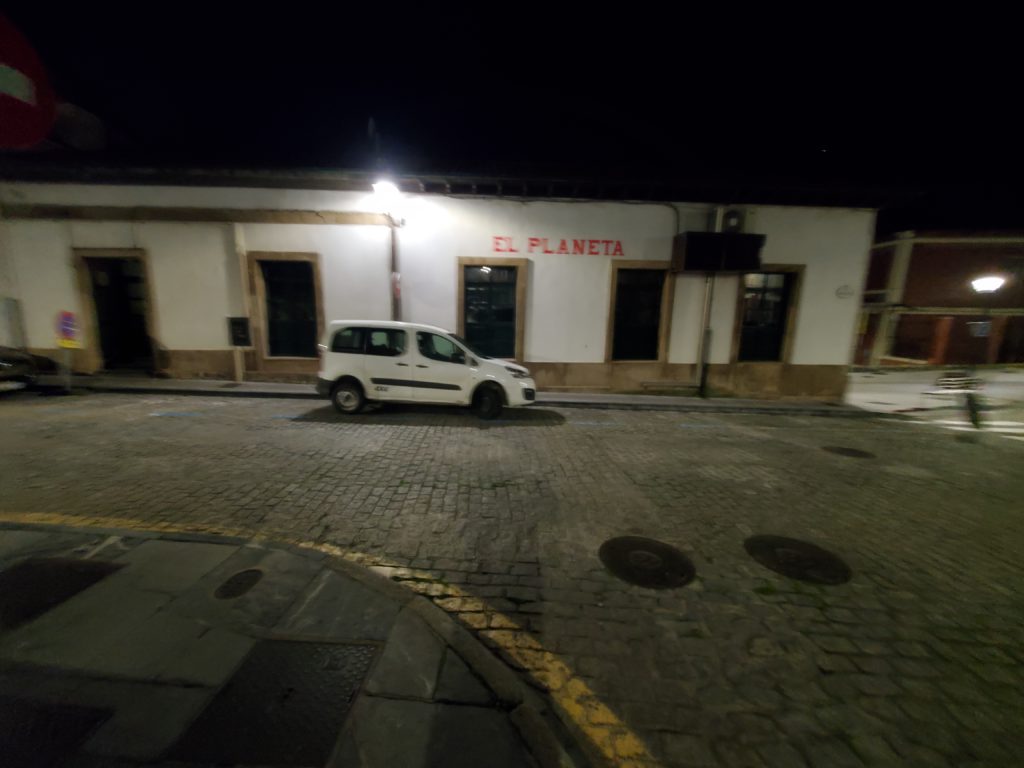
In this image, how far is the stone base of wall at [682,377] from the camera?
455 inches

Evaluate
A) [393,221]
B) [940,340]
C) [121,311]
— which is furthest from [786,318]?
[121,311]

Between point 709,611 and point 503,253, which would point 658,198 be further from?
point 709,611

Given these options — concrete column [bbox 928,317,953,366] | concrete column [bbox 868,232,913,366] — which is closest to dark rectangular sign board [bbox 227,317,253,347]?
concrete column [bbox 868,232,913,366]

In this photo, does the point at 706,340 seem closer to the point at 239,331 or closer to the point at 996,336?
the point at 239,331

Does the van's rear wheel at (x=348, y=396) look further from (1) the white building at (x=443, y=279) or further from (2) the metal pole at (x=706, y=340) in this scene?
(2) the metal pole at (x=706, y=340)

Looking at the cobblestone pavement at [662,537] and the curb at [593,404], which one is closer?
the cobblestone pavement at [662,537]

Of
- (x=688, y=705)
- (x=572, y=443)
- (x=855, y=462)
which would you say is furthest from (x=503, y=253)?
(x=688, y=705)

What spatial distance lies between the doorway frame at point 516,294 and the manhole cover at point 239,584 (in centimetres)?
855

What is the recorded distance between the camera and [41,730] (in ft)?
6.71

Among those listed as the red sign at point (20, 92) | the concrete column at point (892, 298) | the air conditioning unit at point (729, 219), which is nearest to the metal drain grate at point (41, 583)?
the red sign at point (20, 92)

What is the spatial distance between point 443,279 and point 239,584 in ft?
30.0

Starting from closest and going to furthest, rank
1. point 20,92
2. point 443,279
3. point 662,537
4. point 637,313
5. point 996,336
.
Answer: point 662,537 < point 20,92 < point 443,279 < point 637,313 < point 996,336

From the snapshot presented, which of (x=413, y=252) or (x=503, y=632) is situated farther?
(x=413, y=252)

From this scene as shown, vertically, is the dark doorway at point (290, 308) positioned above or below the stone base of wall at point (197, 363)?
above
